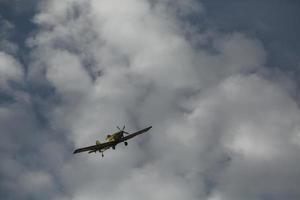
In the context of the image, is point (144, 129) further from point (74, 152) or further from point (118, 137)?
point (74, 152)

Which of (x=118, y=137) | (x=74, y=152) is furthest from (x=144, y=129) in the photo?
(x=74, y=152)

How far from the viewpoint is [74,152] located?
105938 mm

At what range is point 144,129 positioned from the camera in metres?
111

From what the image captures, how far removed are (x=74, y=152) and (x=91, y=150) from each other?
5193mm

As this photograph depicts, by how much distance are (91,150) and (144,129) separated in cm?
1239

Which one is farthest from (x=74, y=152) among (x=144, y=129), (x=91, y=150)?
(x=144, y=129)

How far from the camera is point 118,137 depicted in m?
110

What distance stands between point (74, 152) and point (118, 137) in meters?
10.2

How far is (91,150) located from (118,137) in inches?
258

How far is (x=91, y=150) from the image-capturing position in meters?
110

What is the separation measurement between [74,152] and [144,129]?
15996 mm

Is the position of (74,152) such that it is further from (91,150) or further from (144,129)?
(144,129)
